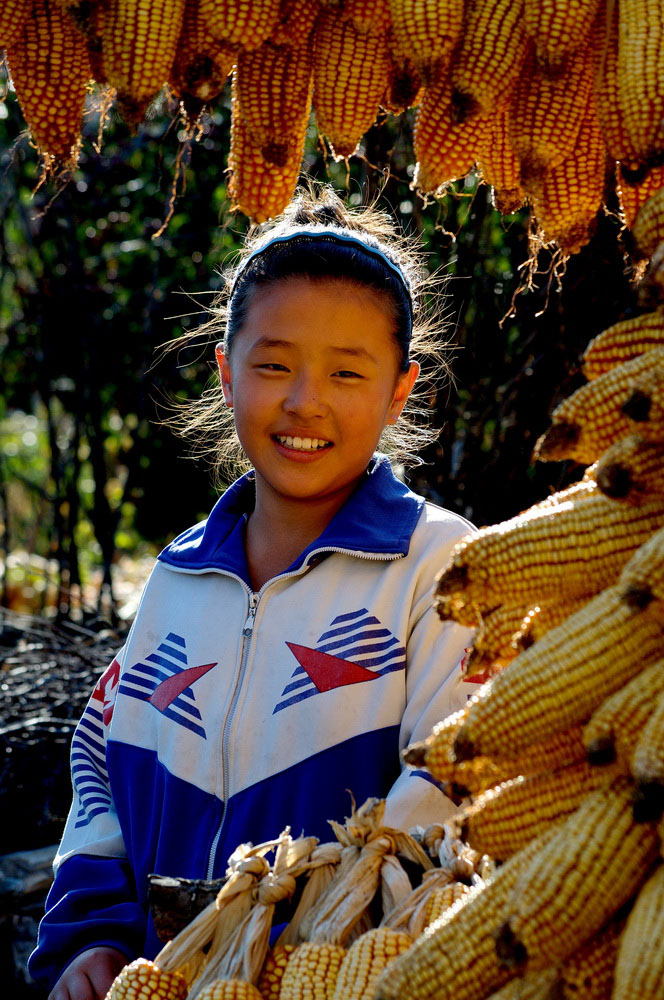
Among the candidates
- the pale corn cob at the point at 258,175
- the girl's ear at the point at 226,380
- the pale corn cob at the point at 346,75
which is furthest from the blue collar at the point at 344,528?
the pale corn cob at the point at 346,75

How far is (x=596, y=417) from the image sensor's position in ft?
3.92

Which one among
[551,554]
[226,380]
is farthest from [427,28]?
[226,380]

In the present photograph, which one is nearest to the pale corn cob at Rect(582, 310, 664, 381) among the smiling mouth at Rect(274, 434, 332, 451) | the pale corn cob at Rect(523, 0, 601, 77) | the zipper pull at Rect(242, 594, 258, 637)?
the pale corn cob at Rect(523, 0, 601, 77)

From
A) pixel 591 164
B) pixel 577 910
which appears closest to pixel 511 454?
pixel 591 164

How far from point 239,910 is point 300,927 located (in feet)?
0.29

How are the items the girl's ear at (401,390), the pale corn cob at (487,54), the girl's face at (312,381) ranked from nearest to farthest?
the pale corn cob at (487,54) → the girl's face at (312,381) → the girl's ear at (401,390)

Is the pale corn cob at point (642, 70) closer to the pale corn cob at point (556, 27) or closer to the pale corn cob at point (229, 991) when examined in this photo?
the pale corn cob at point (556, 27)

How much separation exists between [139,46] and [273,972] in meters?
1.33

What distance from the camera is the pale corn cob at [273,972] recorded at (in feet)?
4.48

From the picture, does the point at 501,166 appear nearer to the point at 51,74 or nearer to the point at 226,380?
the point at 51,74

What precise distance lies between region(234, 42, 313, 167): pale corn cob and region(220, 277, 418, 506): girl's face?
18.5 inches

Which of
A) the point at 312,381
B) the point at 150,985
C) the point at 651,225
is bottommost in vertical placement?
the point at 150,985

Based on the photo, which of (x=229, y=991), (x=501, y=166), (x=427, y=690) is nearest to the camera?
(x=229, y=991)

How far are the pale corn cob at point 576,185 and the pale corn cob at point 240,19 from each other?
45cm
